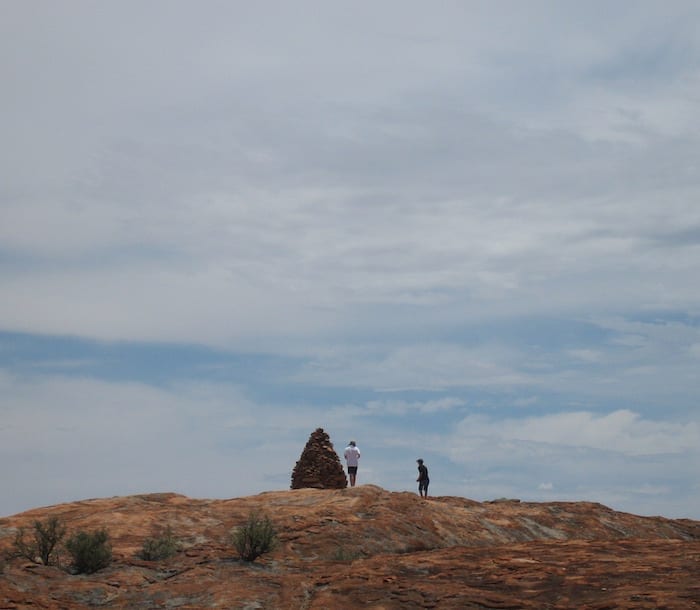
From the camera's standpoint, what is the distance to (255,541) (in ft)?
70.2

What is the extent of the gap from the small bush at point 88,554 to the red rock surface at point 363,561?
404 millimetres

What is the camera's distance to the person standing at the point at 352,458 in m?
33.6

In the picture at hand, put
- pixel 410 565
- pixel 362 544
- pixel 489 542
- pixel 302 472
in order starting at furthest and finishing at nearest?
pixel 302 472, pixel 489 542, pixel 362 544, pixel 410 565

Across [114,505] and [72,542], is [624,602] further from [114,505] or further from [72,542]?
[114,505]

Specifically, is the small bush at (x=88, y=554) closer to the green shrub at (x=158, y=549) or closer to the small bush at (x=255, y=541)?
the green shrub at (x=158, y=549)

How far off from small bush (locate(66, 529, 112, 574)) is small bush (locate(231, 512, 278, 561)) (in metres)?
3.19

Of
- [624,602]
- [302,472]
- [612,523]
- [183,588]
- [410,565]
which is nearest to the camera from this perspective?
[624,602]

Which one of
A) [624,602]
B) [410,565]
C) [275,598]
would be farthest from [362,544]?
[624,602]

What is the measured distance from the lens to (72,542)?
20609 mm

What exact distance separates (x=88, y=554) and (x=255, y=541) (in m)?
3.98

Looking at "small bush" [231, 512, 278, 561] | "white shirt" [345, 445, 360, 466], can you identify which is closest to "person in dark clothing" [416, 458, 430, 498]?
"white shirt" [345, 445, 360, 466]

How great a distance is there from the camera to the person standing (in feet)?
110

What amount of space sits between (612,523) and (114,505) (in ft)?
56.1

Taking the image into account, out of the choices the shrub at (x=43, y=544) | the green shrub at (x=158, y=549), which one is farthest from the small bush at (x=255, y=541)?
the shrub at (x=43, y=544)
